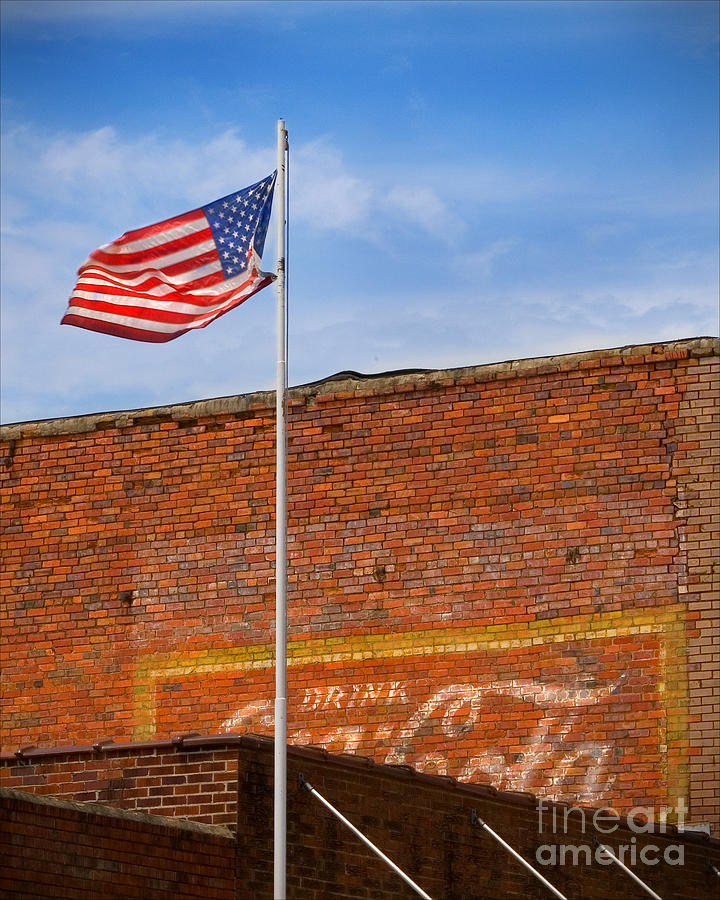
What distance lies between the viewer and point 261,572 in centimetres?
1958

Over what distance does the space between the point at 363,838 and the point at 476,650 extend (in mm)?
5351

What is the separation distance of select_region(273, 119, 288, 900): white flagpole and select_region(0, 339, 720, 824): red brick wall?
252 inches

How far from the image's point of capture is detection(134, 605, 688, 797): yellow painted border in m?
17.8

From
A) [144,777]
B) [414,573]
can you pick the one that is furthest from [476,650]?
[144,777]

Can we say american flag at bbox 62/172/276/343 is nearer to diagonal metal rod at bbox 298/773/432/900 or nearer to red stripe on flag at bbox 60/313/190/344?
red stripe on flag at bbox 60/313/190/344

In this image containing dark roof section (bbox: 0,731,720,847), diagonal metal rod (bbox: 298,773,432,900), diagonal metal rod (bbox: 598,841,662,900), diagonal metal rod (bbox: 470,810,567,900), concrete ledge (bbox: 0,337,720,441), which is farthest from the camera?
concrete ledge (bbox: 0,337,720,441)

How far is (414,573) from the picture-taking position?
1906cm

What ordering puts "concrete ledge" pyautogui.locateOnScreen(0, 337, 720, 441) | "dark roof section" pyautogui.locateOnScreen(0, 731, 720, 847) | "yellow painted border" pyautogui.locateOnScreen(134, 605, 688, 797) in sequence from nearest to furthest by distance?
"dark roof section" pyautogui.locateOnScreen(0, 731, 720, 847)
"yellow painted border" pyautogui.locateOnScreen(134, 605, 688, 797)
"concrete ledge" pyautogui.locateOnScreen(0, 337, 720, 441)

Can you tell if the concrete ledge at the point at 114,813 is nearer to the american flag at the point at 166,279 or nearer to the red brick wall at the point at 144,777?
the red brick wall at the point at 144,777

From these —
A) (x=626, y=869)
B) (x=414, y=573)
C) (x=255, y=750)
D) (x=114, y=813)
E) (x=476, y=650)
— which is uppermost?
(x=414, y=573)

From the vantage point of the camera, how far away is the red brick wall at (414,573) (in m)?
18.1

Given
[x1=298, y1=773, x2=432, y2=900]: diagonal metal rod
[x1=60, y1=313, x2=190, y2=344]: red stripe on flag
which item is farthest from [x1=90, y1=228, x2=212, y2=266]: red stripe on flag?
[x1=298, y1=773, x2=432, y2=900]: diagonal metal rod

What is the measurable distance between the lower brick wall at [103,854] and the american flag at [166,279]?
3568 mm

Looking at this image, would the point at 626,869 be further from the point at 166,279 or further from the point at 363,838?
the point at 166,279
